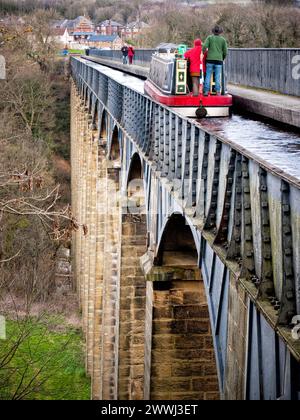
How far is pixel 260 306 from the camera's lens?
5.39 metres

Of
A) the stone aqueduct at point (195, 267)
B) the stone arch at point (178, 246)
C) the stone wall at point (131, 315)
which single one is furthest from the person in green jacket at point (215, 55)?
the stone wall at point (131, 315)

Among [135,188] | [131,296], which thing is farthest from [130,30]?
[135,188]

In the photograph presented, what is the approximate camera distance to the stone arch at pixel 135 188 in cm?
1620

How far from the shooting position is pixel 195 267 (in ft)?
41.3

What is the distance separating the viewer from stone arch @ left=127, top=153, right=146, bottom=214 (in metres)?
16.2

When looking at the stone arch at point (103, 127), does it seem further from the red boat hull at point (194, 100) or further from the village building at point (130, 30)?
the village building at point (130, 30)

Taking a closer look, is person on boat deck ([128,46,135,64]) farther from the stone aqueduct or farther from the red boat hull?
the red boat hull

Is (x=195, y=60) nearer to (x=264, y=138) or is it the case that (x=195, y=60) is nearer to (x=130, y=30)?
(x=264, y=138)

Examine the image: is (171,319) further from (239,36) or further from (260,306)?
(239,36)

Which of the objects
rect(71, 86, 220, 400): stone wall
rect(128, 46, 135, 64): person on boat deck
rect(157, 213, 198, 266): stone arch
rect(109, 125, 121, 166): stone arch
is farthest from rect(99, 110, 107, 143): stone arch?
rect(128, 46, 135, 64): person on boat deck

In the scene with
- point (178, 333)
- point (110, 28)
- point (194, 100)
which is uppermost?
point (194, 100)

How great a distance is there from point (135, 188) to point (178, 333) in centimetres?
575

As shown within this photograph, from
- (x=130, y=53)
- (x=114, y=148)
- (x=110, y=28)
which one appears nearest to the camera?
(x=114, y=148)

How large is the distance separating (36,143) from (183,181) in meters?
43.6
